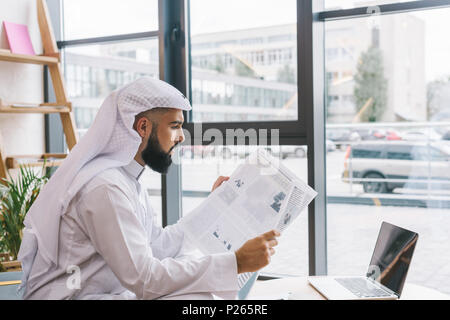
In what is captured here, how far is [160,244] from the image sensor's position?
184 cm

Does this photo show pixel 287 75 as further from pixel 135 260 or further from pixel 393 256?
pixel 135 260

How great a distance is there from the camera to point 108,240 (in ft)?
4.48

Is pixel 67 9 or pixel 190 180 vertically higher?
pixel 67 9

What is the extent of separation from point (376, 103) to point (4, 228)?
2079mm

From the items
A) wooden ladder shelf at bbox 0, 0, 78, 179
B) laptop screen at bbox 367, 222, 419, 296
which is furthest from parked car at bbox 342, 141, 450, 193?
wooden ladder shelf at bbox 0, 0, 78, 179

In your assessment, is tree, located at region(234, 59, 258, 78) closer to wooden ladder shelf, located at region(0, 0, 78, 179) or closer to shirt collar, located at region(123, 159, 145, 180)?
wooden ladder shelf, located at region(0, 0, 78, 179)

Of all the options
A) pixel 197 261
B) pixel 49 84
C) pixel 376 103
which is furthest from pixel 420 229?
pixel 49 84

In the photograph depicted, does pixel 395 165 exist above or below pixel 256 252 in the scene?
above

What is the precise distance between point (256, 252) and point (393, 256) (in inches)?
18.9

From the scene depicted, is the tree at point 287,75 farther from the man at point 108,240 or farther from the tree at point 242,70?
the man at point 108,240

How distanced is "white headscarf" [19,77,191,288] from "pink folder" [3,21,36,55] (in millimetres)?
1801

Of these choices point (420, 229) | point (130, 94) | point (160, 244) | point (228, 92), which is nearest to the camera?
point (130, 94)

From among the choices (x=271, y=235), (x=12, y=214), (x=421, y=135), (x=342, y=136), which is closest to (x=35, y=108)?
(x=12, y=214)
